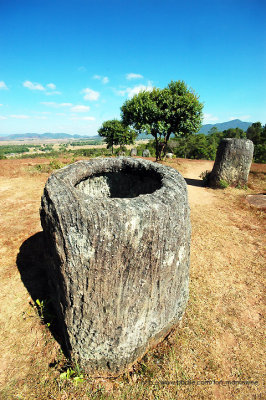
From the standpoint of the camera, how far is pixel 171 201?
9.45ft

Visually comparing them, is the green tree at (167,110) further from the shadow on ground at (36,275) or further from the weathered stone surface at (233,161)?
the shadow on ground at (36,275)

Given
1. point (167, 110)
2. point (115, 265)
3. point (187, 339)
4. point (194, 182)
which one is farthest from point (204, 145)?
point (115, 265)

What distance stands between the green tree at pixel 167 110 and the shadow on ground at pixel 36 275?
13.7 meters

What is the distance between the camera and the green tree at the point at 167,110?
15.8m

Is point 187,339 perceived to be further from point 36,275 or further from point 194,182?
point 194,182

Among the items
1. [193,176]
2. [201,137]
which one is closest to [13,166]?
[193,176]

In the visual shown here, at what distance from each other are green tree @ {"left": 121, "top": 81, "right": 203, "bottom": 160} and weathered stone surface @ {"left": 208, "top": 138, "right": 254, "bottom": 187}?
→ 5.28 m

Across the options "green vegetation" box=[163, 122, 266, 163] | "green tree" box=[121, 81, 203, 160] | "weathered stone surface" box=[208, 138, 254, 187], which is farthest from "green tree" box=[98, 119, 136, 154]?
"weathered stone surface" box=[208, 138, 254, 187]

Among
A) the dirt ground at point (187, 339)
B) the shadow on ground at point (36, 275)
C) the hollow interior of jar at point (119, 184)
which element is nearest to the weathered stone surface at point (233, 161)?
the dirt ground at point (187, 339)

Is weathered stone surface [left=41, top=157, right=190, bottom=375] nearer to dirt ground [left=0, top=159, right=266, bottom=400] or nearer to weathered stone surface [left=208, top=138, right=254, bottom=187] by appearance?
dirt ground [left=0, top=159, right=266, bottom=400]

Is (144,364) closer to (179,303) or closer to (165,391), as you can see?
(165,391)

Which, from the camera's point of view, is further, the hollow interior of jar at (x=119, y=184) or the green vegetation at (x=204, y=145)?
the green vegetation at (x=204, y=145)

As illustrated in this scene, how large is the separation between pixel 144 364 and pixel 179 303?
1116 mm

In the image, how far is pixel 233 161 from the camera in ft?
40.0
